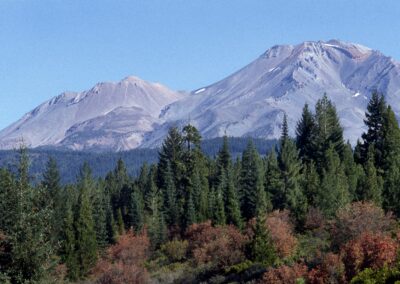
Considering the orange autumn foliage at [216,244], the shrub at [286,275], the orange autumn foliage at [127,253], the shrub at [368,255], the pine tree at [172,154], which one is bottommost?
the orange autumn foliage at [127,253]

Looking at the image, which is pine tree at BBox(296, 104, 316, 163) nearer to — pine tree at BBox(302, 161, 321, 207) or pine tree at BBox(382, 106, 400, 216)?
pine tree at BBox(382, 106, 400, 216)

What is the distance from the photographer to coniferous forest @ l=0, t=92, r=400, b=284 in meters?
35.8

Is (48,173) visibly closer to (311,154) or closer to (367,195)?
(311,154)

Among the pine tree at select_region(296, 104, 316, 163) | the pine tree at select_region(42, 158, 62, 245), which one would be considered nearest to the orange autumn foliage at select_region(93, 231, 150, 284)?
the pine tree at select_region(42, 158, 62, 245)

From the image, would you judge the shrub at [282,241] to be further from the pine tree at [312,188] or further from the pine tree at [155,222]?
the pine tree at [155,222]

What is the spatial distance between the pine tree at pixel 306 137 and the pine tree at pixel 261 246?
42.1m

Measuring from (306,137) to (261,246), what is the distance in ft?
153

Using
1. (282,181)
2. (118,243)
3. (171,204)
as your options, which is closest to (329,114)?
(282,181)

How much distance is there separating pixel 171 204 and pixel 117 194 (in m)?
29.2

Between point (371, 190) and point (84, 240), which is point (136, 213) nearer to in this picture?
point (84, 240)

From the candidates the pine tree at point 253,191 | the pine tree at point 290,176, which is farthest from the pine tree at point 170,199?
the pine tree at point 290,176

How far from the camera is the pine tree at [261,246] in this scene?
159ft

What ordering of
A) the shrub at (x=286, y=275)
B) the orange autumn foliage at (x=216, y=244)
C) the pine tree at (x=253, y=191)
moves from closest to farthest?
1. the shrub at (x=286, y=275)
2. the orange autumn foliage at (x=216, y=244)
3. the pine tree at (x=253, y=191)

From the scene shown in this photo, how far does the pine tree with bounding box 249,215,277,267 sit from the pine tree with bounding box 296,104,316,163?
42.1 m
